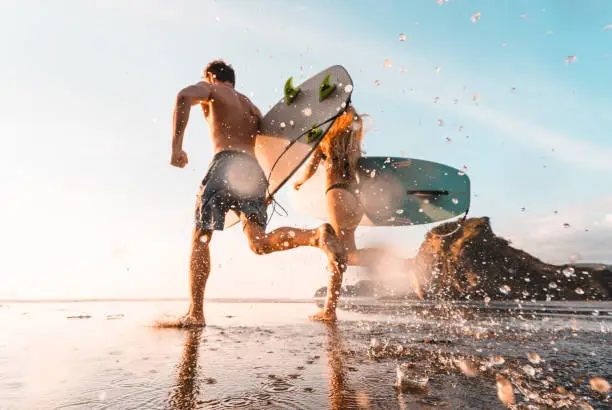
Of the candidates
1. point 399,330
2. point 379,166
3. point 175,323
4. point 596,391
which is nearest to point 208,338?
point 175,323

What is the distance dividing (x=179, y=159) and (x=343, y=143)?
1.87 metres

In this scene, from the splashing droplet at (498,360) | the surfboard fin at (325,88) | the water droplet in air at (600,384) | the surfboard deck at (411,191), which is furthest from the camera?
the surfboard deck at (411,191)

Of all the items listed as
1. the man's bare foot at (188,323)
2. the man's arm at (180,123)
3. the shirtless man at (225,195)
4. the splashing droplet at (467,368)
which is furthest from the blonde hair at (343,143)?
the splashing droplet at (467,368)

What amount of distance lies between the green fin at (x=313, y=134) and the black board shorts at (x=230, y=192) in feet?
1.88

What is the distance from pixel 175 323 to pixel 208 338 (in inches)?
36.6

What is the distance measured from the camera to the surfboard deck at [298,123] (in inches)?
133

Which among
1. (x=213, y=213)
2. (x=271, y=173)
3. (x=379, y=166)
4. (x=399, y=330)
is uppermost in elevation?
(x=379, y=166)

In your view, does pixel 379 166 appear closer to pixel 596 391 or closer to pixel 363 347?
pixel 363 347

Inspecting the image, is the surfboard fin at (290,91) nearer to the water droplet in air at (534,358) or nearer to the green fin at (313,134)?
the green fin at (313,134)

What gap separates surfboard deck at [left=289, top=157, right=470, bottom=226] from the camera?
16.4 feet

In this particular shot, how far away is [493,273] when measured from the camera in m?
29.9

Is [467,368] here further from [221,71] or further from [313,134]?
[221,71]

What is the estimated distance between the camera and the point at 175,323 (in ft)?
10.1

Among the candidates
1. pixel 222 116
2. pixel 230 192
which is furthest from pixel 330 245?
pixel 222 116
